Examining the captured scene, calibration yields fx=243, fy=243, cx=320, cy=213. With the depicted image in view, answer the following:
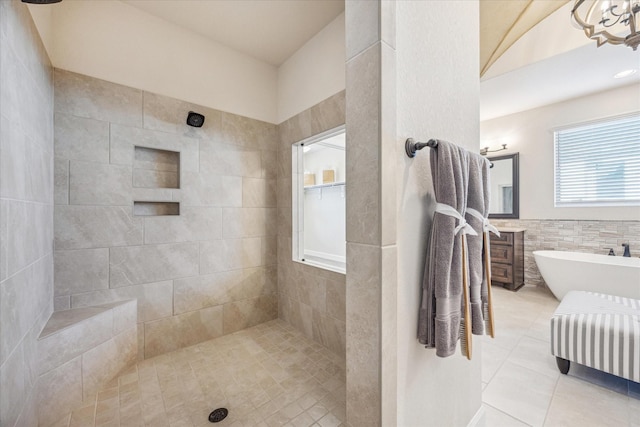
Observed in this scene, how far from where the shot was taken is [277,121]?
2631 mm

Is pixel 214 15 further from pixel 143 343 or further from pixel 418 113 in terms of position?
pixel 143 343

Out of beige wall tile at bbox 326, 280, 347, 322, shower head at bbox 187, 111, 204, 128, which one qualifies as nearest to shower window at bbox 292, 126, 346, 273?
beige wall tile at bbox 326, 280, 347, 322

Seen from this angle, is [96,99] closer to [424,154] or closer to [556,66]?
[424,154]

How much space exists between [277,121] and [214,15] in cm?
98

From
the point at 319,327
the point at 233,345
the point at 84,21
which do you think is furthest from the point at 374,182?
the point at 84,21

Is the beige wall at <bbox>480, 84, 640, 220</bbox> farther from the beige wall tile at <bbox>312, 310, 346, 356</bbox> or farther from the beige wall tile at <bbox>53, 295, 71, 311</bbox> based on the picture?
the beige wall tile at <bbox>53, 295, 71, 311</bbox>

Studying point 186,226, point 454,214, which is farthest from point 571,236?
point 186,226

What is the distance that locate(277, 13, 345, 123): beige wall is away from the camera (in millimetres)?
2012

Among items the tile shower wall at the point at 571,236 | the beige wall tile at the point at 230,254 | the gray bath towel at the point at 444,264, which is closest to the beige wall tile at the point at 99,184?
the beige wall tile at the point at 230,254

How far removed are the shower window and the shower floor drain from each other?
1.16 meters

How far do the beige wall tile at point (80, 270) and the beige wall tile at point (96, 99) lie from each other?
36.7 inches

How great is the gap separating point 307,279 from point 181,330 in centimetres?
112

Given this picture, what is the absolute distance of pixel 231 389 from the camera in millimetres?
1541

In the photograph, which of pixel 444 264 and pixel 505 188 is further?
pixel 505 188
